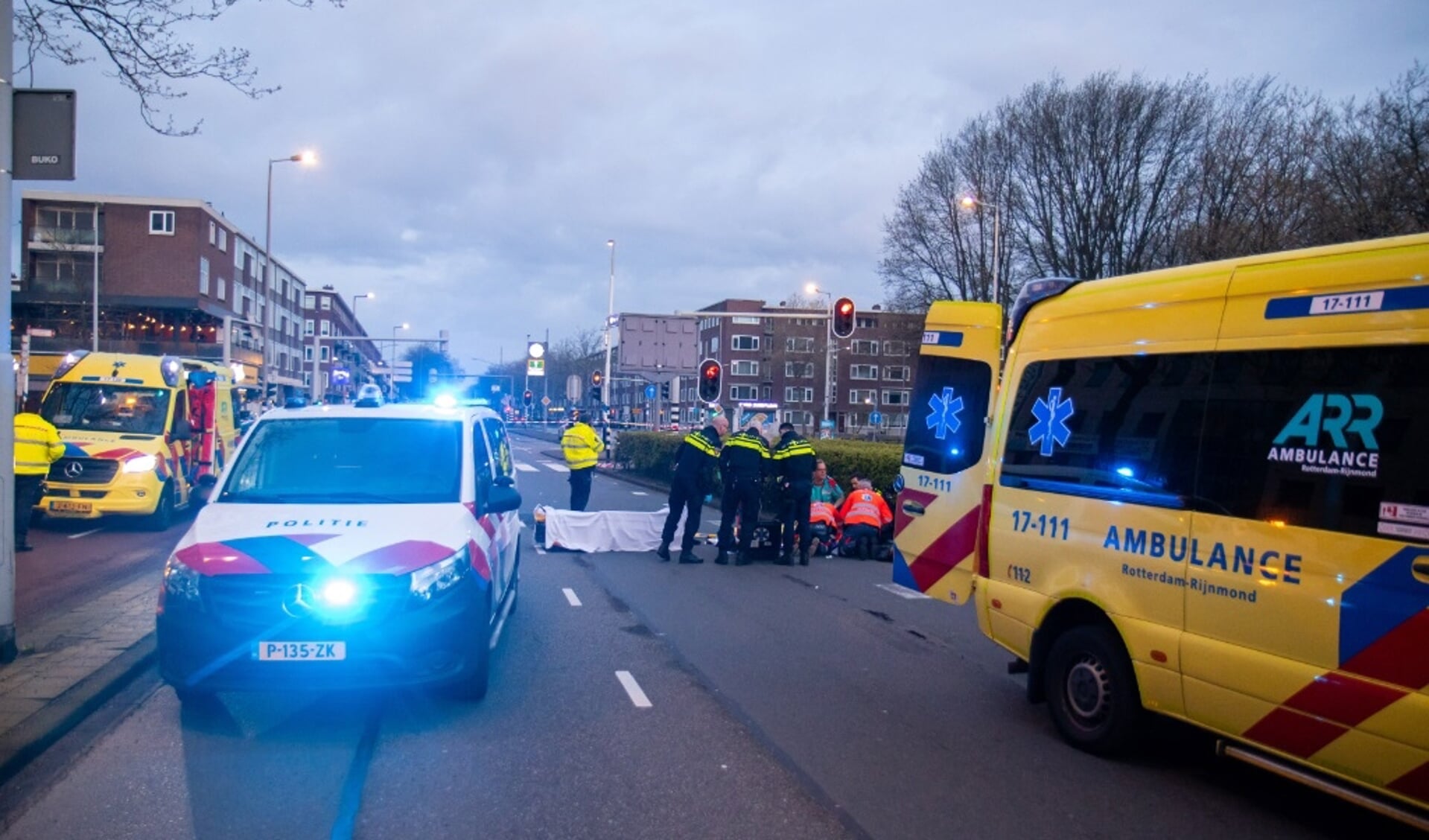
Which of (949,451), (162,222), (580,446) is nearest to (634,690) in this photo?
(949,451)

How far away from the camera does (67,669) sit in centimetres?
701

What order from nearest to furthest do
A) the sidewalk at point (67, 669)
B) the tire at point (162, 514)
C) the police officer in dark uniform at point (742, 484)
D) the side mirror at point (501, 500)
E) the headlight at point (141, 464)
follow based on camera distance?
1. the sidewalk at point (67, 669)
2. the side mirror at point (501, 500)
3. the police officer in dark uniform at point (742, 484)
4. the headlight at point (141, 464)
5. the tire at point (162, 514)

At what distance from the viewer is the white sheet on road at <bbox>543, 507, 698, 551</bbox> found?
14859mm

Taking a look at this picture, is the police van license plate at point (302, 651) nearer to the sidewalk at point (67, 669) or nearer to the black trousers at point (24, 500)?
the sidewalk at point (67, 669)

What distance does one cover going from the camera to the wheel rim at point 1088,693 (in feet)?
19.2

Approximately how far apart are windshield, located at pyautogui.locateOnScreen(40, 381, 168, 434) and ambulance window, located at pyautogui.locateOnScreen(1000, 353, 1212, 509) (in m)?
14.7

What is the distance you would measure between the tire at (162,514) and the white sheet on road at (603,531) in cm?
625

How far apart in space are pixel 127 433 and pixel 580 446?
7.13 m

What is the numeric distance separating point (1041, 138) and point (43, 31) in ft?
99.0

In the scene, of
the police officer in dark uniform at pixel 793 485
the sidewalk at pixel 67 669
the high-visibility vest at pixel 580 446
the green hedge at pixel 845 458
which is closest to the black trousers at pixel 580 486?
the high-visibility vest at pixel 580 446

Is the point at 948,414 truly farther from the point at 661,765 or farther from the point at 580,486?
the point at 580,486

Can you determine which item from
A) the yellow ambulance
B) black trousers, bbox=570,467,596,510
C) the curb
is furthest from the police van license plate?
the yellow ambulance

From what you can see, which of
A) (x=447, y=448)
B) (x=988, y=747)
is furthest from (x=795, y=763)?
(x=447, y=448)

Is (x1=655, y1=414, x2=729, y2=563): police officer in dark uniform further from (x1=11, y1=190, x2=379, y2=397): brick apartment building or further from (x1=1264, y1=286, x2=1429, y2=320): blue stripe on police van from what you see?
(x1=11, y1=190, x2=379, y2=397): brick apartment building
